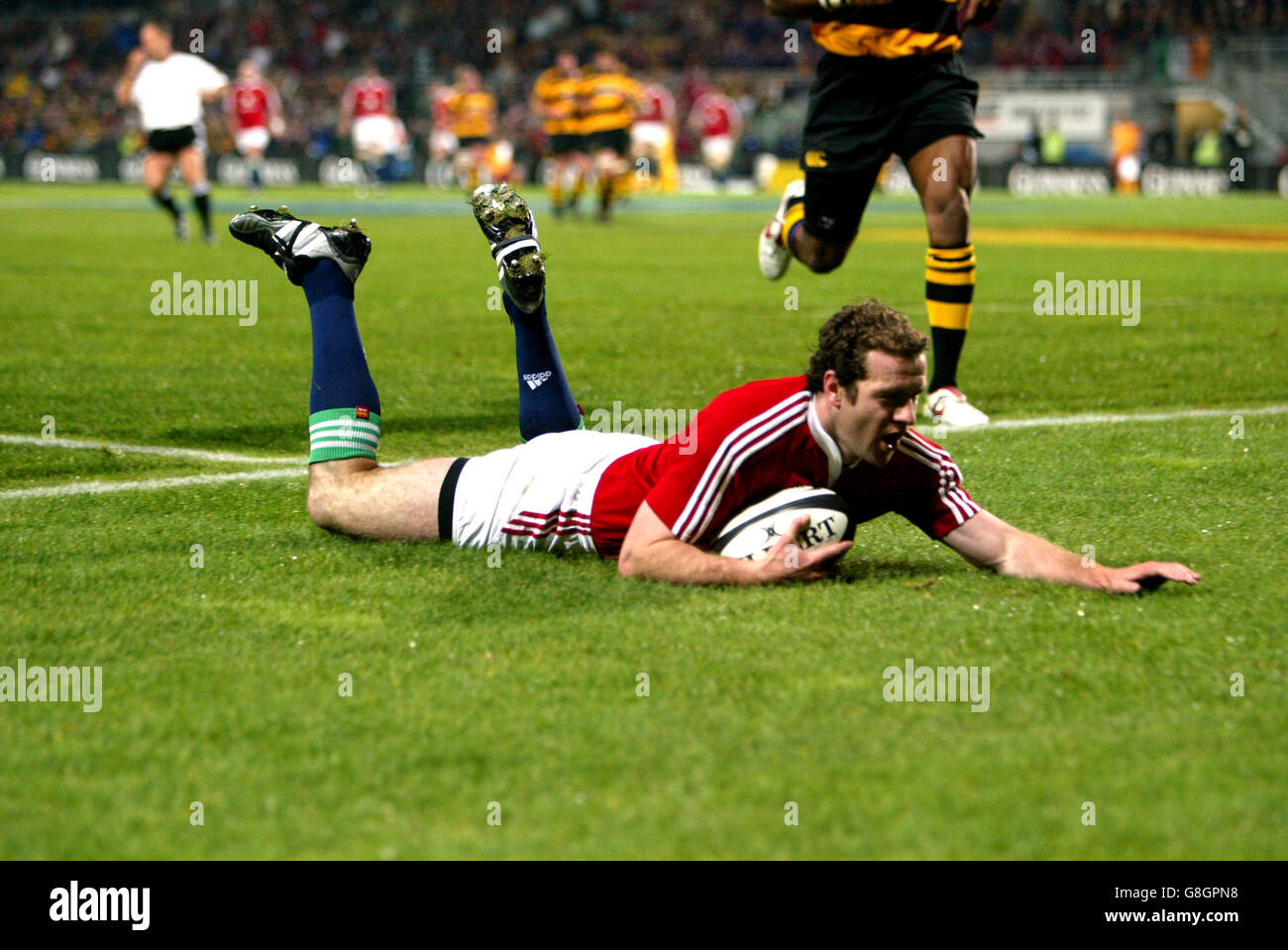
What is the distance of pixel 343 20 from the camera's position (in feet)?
161

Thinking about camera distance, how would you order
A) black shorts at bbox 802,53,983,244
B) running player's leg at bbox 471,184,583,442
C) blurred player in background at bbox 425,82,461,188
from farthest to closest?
blurred player in background at bbox 425,82,461,188 < black shorts at bbox 802,53,983,244 < running player's leg at bbox 471,184,583,442

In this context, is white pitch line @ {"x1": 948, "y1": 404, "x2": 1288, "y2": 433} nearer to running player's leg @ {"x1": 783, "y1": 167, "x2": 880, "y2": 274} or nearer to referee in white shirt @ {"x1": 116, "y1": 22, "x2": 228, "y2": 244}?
running player's leg @ {"x1": 783, "y1": 167, "x2": 880, "y2": 274}

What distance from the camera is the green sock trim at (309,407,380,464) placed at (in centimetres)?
470

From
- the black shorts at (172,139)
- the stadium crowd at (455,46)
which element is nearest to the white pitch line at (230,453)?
the black shorts at (172,139)

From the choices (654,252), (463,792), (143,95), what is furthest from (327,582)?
(143,95)

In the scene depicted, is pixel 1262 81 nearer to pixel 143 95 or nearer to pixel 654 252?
pixel 654 252

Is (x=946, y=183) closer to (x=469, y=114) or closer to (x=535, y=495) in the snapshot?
(x=535, y=495)

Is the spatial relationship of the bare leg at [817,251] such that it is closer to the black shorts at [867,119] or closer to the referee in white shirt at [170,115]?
the black shorts at [867,119]

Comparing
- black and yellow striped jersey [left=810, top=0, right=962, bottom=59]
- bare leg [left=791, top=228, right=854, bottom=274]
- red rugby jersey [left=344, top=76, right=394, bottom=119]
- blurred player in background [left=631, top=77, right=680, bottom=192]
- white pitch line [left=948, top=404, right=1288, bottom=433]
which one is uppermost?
red rugby jersey [left=344, top=76, right=394, bottom=119]

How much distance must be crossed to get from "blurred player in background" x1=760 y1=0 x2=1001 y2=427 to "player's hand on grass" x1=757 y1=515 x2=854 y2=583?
278 cm

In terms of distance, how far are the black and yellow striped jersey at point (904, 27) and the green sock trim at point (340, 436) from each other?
3.19 m

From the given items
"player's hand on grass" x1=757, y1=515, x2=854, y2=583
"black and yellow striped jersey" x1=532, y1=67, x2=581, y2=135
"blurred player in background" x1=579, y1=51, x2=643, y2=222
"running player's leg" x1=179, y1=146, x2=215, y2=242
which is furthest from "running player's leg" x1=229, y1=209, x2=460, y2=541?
"black and yellow striped jersey" x1=532, y1=67, x2=581, y2=135

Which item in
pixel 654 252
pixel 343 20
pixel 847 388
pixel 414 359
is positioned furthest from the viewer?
pixel 343 20
